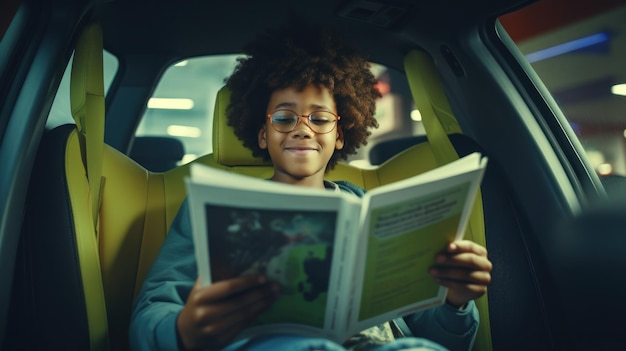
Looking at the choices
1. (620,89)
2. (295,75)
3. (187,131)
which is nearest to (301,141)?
(295,75)

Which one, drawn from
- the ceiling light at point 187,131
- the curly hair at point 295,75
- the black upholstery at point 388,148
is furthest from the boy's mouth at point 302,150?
the ceiling light at point 187,131

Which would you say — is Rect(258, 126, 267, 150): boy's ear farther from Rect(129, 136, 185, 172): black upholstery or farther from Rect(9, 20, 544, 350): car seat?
Rect(129, 136, 185, 172): black upholstery

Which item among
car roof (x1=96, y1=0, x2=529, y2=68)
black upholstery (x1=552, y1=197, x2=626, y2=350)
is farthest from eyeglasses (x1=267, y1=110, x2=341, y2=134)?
black upholstery (x1=552, y1=197, x2=626, y2=350)

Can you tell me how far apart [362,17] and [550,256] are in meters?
1.10

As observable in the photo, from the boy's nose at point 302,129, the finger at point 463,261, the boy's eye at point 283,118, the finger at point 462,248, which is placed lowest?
the finger at point 463,261

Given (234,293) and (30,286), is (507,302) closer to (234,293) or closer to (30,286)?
(234,293)

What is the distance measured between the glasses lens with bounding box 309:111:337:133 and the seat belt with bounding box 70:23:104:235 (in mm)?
618

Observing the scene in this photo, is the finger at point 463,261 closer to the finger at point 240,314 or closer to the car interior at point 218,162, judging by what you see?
the finger at point 240,314

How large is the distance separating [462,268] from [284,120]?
2.14 ft

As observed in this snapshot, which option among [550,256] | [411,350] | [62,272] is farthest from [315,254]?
[550,256]

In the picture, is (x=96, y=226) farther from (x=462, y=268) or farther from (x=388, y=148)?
(x=388, y=148)

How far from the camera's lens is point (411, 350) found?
3.08 feet

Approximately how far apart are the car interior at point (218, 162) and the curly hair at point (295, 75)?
2.8 inches

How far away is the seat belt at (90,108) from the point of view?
1437 millimetres
